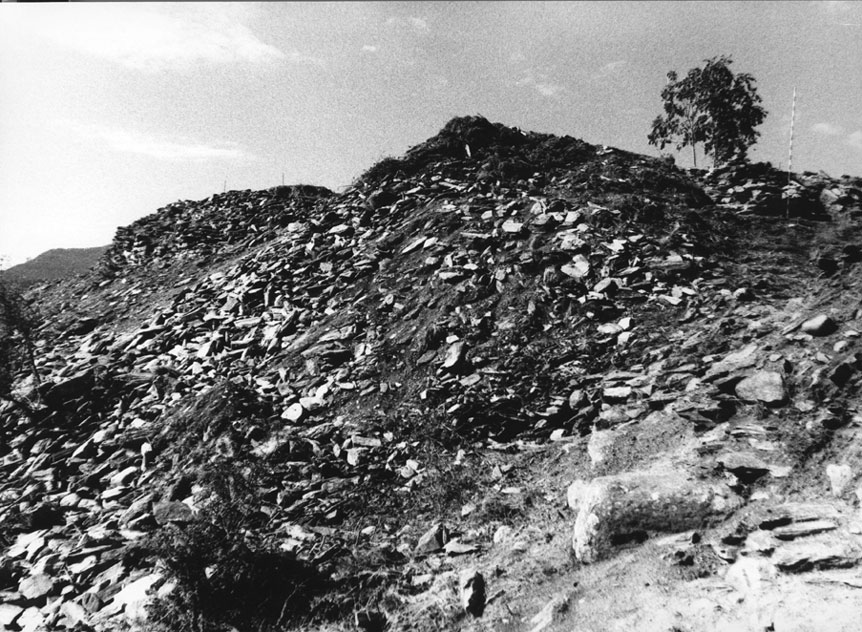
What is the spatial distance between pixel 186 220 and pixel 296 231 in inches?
369

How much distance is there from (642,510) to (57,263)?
57.0 meters

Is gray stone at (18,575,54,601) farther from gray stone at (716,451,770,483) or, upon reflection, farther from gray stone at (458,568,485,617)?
gray stone at (716,451,770,483)

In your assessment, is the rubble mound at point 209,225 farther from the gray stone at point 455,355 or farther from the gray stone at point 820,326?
the gray stone at point 820,326

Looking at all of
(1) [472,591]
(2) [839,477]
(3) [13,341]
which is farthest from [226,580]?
(3) [13,341]

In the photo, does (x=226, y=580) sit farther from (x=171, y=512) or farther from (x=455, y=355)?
(x=455, y=355)

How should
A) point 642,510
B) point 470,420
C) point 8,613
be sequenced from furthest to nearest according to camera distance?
point 470,420, point 8,613, point 642,510

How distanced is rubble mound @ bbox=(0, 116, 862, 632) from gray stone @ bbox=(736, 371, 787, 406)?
0.15 ft

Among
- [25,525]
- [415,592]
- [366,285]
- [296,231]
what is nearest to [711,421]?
[415,592]

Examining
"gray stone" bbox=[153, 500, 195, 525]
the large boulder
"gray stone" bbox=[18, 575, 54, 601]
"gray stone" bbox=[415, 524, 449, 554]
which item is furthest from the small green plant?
the large boulder

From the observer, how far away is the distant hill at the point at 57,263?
41.5 metres

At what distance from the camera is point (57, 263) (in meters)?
46.5

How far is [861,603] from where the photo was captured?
363cm

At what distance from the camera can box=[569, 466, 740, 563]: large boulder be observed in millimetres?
5047

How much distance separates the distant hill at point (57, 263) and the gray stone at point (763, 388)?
4708cm
